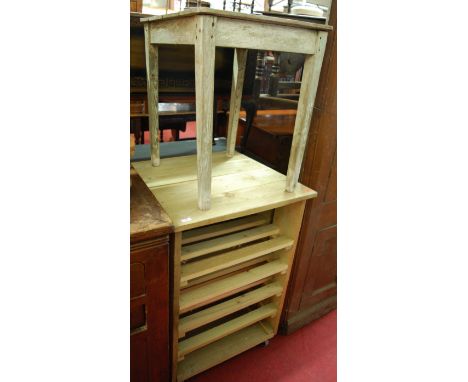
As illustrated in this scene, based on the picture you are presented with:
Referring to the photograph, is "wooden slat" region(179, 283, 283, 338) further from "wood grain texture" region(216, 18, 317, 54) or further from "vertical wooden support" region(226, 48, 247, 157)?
"wood grain texture" region(216, 18, 317, 54)

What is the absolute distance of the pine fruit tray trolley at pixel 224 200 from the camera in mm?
879

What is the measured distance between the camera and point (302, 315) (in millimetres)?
1812

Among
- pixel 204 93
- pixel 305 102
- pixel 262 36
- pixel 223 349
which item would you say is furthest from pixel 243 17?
pixel 223 349

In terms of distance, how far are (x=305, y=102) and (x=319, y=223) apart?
0.69m

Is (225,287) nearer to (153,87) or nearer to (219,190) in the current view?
(219,190)

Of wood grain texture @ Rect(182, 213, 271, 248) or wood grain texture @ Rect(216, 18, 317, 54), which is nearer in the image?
wood grain texture @ Rect(216, 18, 317, 54)

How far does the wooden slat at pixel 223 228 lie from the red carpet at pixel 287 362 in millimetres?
765

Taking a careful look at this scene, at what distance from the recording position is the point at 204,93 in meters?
0.86

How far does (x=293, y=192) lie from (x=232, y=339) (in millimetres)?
892

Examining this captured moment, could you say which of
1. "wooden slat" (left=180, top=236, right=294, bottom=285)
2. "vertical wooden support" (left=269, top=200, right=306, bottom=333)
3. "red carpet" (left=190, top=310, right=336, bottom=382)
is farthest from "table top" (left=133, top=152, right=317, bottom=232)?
"red carpet" (left=190, top=310, right=336, bottom=382)

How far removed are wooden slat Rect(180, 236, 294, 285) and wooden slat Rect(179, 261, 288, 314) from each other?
0.39ft

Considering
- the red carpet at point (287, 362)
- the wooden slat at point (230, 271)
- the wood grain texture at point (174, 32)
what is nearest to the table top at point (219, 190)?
the wooden slat at point (230, 271)

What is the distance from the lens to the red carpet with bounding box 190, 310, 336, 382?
154cm

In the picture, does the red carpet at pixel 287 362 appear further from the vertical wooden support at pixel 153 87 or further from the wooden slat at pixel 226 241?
the vertical wooden support at pixel 153 87
